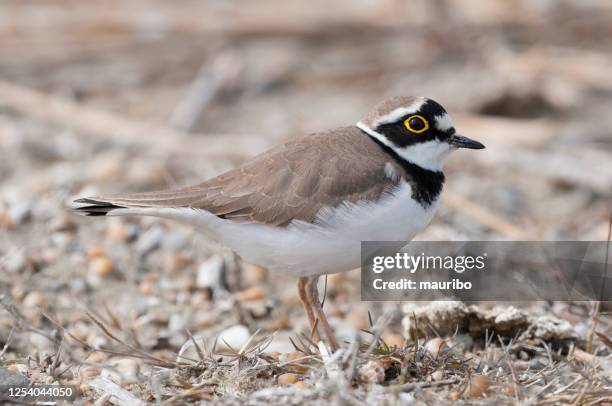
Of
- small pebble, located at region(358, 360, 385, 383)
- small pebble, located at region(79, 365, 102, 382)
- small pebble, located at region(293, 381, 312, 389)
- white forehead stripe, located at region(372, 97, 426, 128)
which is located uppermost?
white forehead stripe, located at region(372, 97, 426, 128)

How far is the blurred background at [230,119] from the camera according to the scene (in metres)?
5.05

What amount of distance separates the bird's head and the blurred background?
3.64 ft

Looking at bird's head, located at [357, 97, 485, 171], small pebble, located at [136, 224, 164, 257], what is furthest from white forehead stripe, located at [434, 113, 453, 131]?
small pebble, located at [136, 224, 164, 257]

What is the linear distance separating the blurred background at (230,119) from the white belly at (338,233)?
0.84 meters

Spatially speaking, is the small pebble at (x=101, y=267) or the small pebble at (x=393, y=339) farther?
the small pebble at (x=101, y=267)

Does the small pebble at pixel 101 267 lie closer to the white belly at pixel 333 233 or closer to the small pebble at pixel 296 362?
the white belly at pixel 333 233

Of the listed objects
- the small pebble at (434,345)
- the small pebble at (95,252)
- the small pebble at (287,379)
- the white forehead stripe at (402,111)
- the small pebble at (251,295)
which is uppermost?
the white forehead stripe at (402,111)

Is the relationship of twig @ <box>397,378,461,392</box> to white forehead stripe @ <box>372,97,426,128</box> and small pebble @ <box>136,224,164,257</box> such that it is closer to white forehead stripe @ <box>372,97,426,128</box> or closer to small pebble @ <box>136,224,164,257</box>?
white forehead stripe @ <box>372,97,426,128</box>

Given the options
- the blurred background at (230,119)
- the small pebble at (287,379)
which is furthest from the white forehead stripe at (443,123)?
the small pebble at (287,379)

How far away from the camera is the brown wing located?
12.2 ft

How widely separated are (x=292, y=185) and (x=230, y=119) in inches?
163

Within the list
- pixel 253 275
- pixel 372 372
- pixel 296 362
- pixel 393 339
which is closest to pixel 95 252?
pixel 253 275

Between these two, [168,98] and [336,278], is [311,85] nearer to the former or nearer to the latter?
[168,98]

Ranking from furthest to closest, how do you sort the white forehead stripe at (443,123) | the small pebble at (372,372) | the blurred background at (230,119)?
the blurred background at (230,119), the white forehead stripe at (443,123), the small pebble at (372,372)
